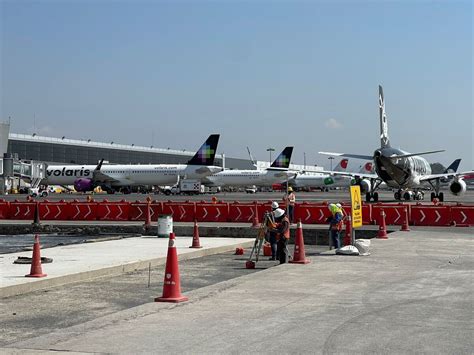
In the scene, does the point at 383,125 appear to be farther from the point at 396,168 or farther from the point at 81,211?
the point at 81,211

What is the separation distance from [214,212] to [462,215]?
9.76 meters

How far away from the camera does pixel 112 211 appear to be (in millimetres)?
30156

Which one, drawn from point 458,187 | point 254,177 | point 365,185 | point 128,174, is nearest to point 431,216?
point 458,187

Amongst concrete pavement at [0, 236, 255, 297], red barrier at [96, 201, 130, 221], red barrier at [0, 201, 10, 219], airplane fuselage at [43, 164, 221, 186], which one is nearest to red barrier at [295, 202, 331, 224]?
concrete pavement at [0, 236, 255, 297]

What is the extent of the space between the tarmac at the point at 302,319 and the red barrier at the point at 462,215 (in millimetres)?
13608

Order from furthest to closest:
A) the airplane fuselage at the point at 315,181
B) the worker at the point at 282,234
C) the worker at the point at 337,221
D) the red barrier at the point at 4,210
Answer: the airplane fuselage at the point at 315,181, the red barrier at the point at 4,210, the worker at the point at 337,221, the worker at the point at 282,234

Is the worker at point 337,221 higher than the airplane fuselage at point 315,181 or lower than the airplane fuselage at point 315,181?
lower

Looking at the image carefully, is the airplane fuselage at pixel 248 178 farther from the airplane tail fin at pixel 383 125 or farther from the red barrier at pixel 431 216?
the red barrier at pixel 431 216

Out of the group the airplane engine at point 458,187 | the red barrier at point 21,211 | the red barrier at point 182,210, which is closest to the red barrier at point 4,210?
the red barrier at point 21,211

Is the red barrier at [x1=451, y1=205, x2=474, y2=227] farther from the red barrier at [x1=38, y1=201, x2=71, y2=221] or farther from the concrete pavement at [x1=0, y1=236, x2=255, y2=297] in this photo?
the red barrier at [x1=38, y1=201, x2=71, y2=221]

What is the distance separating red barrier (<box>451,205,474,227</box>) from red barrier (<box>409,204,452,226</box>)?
0.60 ft

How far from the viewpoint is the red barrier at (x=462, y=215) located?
26438mm

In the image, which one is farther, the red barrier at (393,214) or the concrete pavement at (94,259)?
the red barrier at (393,214)

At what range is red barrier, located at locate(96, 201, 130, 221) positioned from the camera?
29984 millimetres
